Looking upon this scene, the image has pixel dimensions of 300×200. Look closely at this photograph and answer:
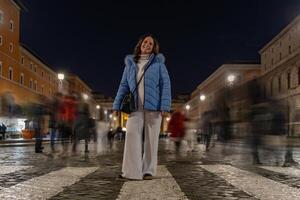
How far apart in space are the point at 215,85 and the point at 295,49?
52.7m

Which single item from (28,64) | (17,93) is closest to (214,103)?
(17,93)

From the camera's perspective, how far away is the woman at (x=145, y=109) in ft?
23.4

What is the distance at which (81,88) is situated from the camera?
139 meters

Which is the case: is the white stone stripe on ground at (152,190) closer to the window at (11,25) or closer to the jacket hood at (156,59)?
the jacket hood at (156,59)

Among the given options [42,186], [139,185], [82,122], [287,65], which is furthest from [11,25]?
[139,185]

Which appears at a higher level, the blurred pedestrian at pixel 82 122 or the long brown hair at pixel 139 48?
the long brown hair at pixel 139 48

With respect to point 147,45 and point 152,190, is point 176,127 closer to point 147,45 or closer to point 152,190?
point 147,45

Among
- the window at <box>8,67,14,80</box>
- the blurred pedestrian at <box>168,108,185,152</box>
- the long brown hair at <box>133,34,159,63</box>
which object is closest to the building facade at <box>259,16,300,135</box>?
the window at <box>8,67,14,80</box>

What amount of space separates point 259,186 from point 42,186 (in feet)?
8.99

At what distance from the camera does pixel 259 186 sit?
636 cm

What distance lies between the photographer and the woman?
7133mm

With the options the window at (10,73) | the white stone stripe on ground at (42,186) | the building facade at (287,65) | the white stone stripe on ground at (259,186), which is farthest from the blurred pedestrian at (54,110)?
the window at (10,73)

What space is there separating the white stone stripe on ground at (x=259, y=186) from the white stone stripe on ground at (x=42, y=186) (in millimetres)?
2219

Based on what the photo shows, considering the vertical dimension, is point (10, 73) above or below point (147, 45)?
above
